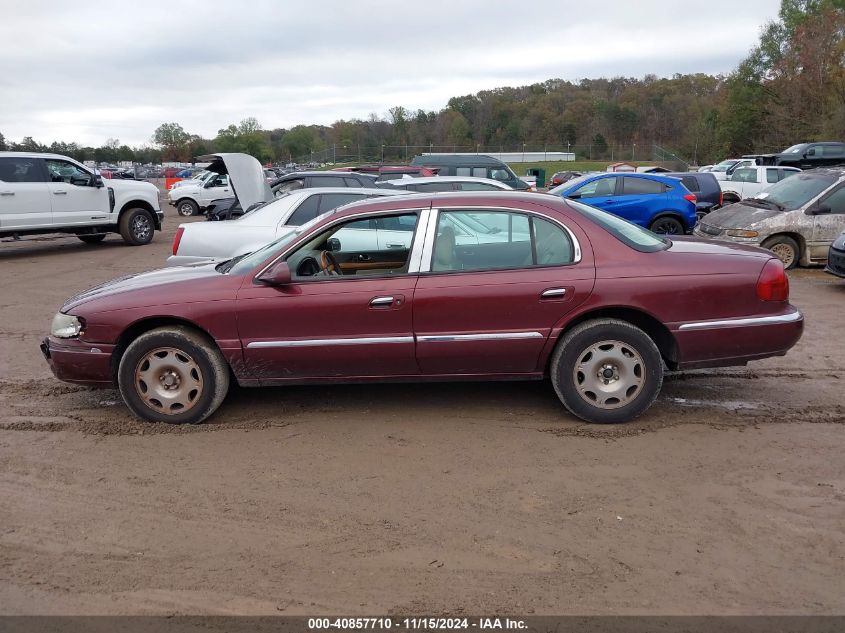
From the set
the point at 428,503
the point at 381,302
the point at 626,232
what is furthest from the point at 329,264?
the point at 626,232

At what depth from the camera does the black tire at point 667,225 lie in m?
14.3

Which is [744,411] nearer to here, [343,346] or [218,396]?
[343,346]

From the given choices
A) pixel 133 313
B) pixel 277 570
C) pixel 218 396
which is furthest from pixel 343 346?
pixel 277 570

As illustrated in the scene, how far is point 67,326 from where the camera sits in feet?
16.9

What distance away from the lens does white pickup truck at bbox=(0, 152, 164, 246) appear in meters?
14.1

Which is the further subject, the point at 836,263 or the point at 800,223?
the point at 800,223

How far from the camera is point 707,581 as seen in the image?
322cm

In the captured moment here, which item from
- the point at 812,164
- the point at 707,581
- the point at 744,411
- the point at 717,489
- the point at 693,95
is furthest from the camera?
the point at 693,95

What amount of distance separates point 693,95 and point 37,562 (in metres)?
104

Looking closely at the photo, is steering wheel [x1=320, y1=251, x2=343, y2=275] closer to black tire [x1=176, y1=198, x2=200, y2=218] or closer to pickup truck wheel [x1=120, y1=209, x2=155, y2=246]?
pickup truck wheel [x1=120, y1=209, x2=155, y2=246]

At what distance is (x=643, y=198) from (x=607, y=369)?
10.1m

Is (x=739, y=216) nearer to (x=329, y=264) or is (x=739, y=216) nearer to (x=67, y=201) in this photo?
(x=329, y=264)

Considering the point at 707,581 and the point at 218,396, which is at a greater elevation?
the point at 218,396

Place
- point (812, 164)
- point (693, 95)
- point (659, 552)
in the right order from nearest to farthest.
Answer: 1. point (659, 552)
2. point (812, 164)
3. point (693, 95)
